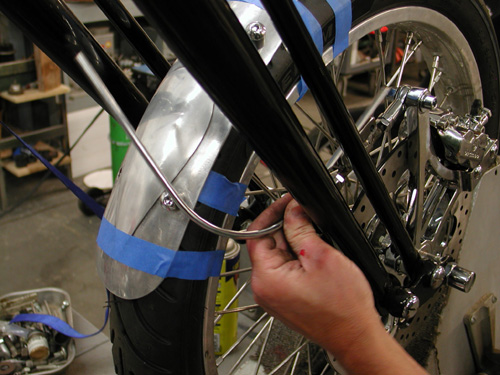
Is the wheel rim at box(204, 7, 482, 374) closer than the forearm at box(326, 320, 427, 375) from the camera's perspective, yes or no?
No

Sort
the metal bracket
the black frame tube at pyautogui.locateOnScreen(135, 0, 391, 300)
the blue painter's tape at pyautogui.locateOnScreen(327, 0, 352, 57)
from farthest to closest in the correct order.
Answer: the metal bracket, the blue painter's tape at pyautogui.locateOnScreen(327, 0, 352, 57), the black frame tube at pyautogui.locateOnScreen(135, 0, 391, 300)

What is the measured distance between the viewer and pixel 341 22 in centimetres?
67

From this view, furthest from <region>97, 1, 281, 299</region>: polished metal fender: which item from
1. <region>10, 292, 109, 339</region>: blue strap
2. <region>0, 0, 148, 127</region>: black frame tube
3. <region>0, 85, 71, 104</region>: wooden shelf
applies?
<region>0, 85, 71, 104</region>: wooden shelf

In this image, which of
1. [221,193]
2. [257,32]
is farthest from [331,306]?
[257,32]

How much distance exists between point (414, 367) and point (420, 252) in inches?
13.3

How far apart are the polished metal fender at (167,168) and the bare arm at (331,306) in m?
0.12

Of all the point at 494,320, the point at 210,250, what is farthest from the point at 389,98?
the point at 494,320

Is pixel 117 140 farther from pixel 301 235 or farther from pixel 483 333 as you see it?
pixel 301 235

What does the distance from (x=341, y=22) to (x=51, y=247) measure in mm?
1669

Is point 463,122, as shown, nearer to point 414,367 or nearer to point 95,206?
point 414,367

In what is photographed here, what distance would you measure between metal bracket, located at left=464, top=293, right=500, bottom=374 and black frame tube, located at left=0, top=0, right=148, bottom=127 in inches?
36.8

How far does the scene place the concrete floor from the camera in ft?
5.82

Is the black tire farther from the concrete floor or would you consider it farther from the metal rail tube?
the concrete floor

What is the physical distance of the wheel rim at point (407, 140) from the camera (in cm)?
75
